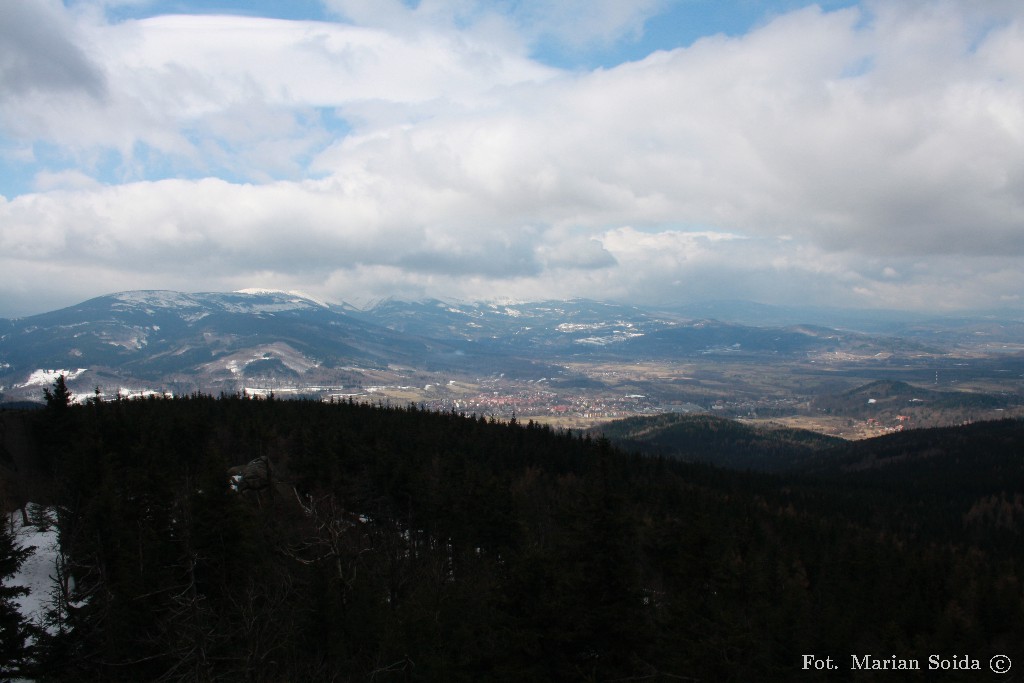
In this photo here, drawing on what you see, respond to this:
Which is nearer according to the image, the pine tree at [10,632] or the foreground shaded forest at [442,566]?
the foreground shaded forest at [442,566]

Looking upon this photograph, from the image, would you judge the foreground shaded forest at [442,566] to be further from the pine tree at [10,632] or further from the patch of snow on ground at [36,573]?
the patch of snow on ground at [36,573]

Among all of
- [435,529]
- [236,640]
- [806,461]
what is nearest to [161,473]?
[236,640]

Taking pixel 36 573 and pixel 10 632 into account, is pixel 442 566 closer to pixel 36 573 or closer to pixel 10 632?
pixel 10 632

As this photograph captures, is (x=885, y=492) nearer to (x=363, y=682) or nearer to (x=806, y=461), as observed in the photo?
(x=806, y=461)

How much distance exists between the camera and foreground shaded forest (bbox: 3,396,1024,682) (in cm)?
1945

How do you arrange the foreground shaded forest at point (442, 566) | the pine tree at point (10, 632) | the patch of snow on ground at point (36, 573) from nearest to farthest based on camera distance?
the foreground shaded forest at point (442, 566)
the pine tree at point (10, 632)
the patch of snow on ground at point (36, 573)

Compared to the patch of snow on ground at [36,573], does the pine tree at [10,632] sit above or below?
above

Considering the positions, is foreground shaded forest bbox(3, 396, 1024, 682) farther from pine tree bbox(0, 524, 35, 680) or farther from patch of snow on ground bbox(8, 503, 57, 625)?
patch of snow on ground bbox(8, 503, 57, 625)

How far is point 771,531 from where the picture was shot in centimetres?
7675

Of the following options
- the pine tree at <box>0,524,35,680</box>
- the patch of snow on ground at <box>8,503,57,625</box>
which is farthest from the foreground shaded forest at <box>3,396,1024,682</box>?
the patch of snow on ground at <box>8,503,57,625</box>

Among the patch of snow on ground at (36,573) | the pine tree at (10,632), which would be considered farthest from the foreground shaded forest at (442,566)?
the patch of snow on ground at (36,573)

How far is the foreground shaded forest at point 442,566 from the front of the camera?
19.5 metres

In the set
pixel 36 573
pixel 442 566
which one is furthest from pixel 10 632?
pixel 442 566

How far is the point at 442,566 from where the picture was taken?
3891 centimetres
